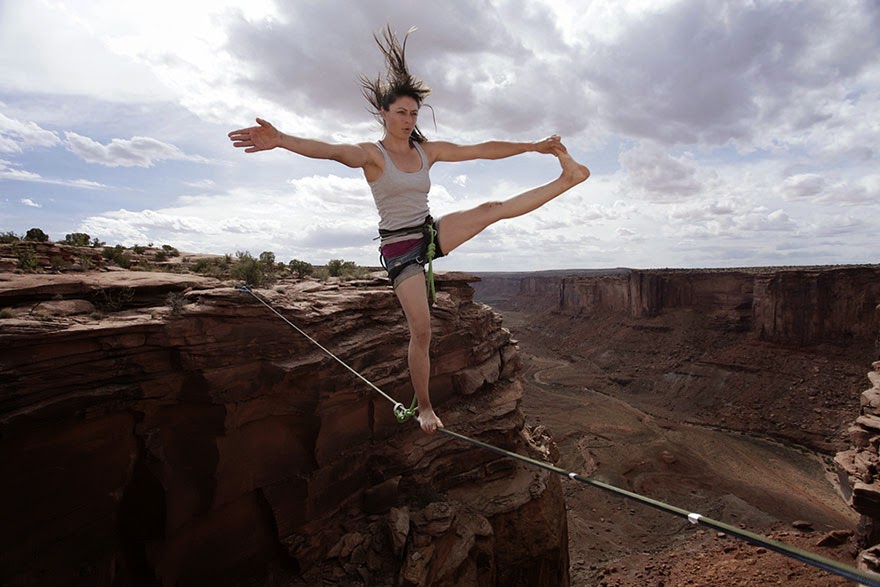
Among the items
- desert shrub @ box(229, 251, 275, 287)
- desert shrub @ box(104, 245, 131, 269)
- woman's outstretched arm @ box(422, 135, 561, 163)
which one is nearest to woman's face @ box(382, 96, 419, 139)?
woman's outstretched arm @ box(422, 135, 561, 163)

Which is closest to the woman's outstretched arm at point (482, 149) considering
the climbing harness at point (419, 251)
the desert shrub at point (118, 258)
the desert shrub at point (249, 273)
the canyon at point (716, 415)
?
the climbing harness at point (419, 251)

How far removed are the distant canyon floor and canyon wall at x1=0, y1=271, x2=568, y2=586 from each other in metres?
6.16

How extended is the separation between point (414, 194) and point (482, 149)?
0.76 meters

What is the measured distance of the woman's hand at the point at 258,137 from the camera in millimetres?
3006

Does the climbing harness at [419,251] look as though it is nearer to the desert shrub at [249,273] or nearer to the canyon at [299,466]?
the canyon at [299,466]

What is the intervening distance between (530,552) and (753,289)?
131 feet

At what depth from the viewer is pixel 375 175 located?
364 cm

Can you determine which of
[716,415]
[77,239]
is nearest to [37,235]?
[77,239]

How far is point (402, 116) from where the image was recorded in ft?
12.1

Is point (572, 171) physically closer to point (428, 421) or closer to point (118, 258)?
point (428, 421)

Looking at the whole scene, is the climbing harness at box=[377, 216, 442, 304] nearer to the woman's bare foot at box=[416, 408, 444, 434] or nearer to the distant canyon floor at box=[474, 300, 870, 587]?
the woman's bare foot at box=[416, 408, 444, 434]

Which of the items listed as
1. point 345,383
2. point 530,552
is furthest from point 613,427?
point 345,383

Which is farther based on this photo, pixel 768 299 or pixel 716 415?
pixel 768 299

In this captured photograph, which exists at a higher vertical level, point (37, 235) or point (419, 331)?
point (37, 235)
